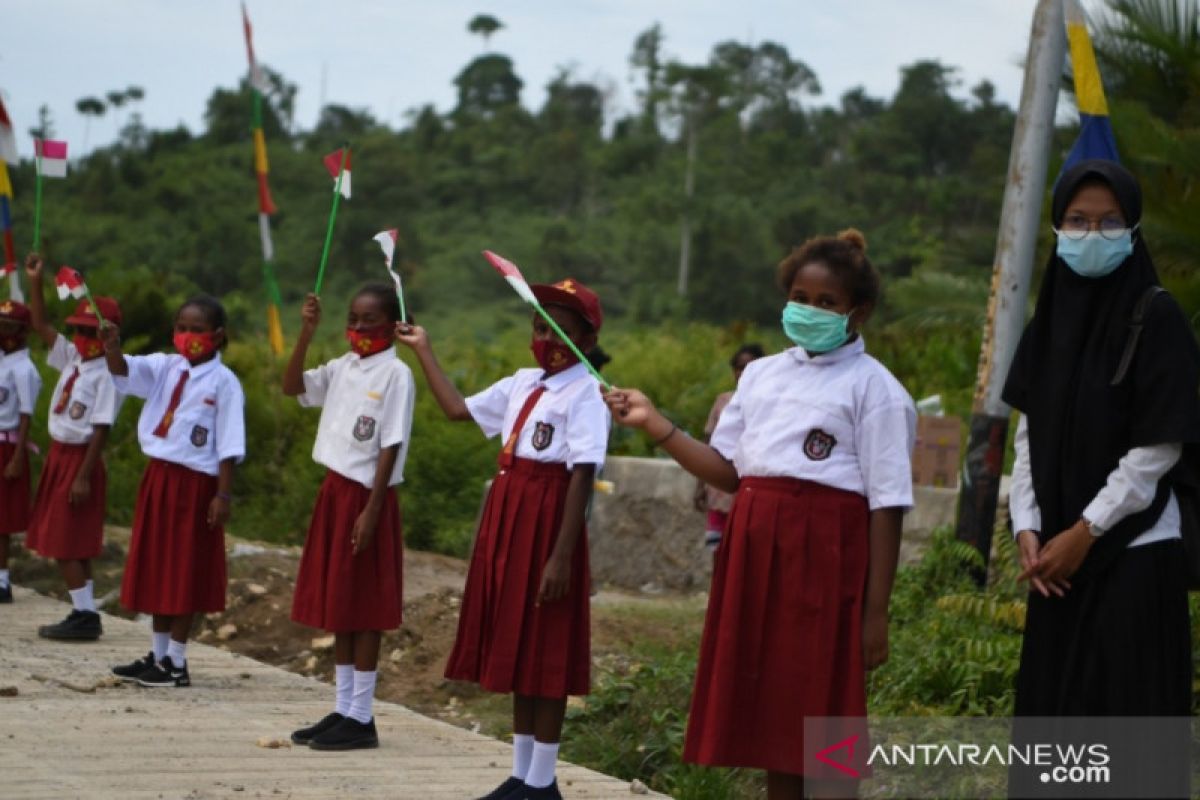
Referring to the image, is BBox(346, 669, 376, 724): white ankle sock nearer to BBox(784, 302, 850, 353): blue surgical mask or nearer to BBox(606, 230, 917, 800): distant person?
BBox(606, 230, 917, 800): distant person

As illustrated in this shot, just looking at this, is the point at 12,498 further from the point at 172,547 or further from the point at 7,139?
the point at 172,547

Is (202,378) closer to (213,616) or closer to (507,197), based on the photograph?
(213,616)

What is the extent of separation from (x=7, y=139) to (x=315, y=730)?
5.29 metres

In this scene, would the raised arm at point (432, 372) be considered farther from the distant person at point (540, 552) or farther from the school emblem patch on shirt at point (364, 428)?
the school emblem patch on shirt at point (364, 428)

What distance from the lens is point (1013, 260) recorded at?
9.22m

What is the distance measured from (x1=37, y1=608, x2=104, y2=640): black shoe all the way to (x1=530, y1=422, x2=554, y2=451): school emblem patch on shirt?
14.4ft

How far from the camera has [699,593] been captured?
12812mm

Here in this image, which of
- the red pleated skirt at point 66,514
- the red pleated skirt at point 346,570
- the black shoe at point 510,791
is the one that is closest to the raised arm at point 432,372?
the red pleated skirt at point 346,570

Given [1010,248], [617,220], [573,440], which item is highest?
[617,220]

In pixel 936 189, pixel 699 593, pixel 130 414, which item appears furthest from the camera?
pixel 936 189

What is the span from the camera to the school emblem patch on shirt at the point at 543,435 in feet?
19.5

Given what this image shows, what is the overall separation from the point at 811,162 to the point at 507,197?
348 inches

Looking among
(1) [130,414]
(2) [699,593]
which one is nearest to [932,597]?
(2) [699,593]

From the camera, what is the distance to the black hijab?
4.29m
